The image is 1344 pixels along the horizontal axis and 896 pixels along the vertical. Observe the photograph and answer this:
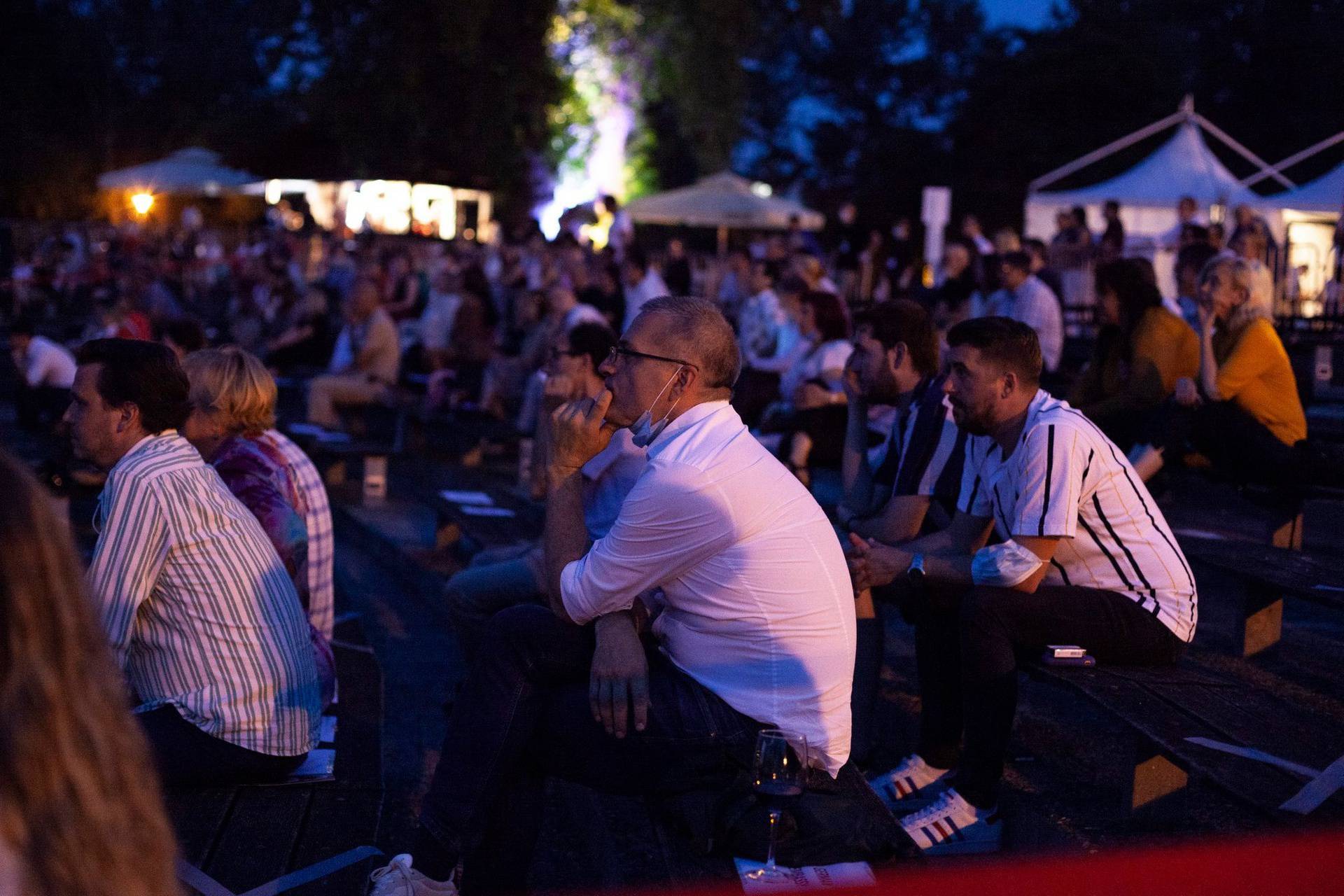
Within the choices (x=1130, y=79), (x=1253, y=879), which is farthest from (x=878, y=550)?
(x=1130, y=79)

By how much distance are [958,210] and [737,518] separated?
124 feet

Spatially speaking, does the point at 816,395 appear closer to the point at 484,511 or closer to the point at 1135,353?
the point at 1135,353

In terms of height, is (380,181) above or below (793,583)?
above

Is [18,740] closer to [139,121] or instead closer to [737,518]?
[737,518]

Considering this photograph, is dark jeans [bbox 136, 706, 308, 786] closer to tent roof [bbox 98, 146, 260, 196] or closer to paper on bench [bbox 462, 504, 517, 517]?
paper on bench [bbox 462, 504, 517, 517]

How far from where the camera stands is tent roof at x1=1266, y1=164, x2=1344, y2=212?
14797 mm

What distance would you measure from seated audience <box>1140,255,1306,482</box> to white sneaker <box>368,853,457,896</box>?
506 cm

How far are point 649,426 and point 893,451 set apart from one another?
2.18m

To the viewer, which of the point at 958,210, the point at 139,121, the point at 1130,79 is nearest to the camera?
the point at 1130,79

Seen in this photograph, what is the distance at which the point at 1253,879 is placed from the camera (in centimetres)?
203

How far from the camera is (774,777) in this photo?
301 centimetres

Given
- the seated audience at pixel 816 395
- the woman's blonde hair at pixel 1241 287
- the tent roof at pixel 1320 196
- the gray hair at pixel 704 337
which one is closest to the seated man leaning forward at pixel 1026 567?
the gray hair at pixel 704 337

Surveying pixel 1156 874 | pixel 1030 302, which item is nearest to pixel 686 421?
pixel 1156 874

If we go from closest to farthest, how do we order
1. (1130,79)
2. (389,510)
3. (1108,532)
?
(1108,532) < (389,510) < (1130,79)
